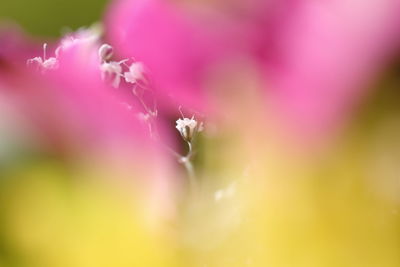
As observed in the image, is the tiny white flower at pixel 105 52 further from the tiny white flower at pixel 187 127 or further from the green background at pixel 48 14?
the green background at pixel 48 14

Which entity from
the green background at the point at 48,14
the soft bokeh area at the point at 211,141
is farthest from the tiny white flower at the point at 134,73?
the green background at the point at 48,14

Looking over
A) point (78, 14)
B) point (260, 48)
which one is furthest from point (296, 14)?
point (78, 14)

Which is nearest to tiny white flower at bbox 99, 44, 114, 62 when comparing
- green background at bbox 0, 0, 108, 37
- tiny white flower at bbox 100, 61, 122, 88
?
tiny white flower at bbox 100, 61, 122, 88

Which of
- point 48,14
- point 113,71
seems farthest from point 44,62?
point 48,14

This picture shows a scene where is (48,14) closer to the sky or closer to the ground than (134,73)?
closer to the sky

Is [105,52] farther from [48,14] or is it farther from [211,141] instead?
[48,14]

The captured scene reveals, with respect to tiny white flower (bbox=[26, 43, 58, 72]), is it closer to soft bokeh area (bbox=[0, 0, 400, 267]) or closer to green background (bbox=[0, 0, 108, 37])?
soft bokeh area (bbox=[0, 0, 400, 267])
